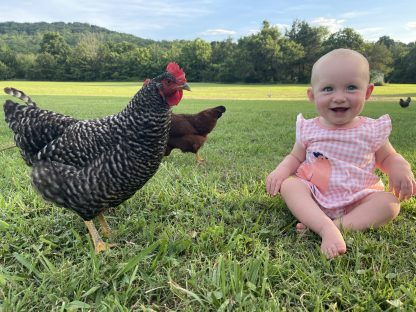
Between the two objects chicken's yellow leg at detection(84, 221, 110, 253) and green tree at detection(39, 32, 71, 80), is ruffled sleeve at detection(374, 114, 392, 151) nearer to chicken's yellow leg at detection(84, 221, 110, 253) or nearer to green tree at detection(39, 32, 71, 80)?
chicken's yellow leg at detection(84, 221, 110, 253)

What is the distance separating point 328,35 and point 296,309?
184 feet

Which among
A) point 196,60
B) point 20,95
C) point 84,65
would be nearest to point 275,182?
point 20,95

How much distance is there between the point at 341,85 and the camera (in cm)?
217

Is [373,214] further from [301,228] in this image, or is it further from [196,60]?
[196,60]

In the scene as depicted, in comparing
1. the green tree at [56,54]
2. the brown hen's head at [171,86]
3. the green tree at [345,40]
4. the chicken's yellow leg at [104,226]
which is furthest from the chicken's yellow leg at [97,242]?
the green tree at [56,54]

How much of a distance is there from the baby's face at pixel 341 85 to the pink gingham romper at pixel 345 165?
0.18 meters

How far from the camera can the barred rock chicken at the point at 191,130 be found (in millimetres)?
4500

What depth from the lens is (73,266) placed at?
1840mm

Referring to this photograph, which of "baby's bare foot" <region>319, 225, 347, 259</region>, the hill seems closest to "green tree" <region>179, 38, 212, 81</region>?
the hill

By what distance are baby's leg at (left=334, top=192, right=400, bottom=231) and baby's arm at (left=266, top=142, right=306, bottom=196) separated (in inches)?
18.4

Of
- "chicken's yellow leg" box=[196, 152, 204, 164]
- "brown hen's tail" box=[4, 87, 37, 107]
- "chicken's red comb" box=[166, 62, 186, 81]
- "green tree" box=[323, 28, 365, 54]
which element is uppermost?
"green tree" box=[323, 28, 365, 54]

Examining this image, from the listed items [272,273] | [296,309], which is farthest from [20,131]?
[296,309]

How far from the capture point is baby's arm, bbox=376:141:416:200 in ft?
7.12

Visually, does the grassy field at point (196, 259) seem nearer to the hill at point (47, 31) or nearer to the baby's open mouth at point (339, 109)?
the baby's open mouth at point (339, 109)
